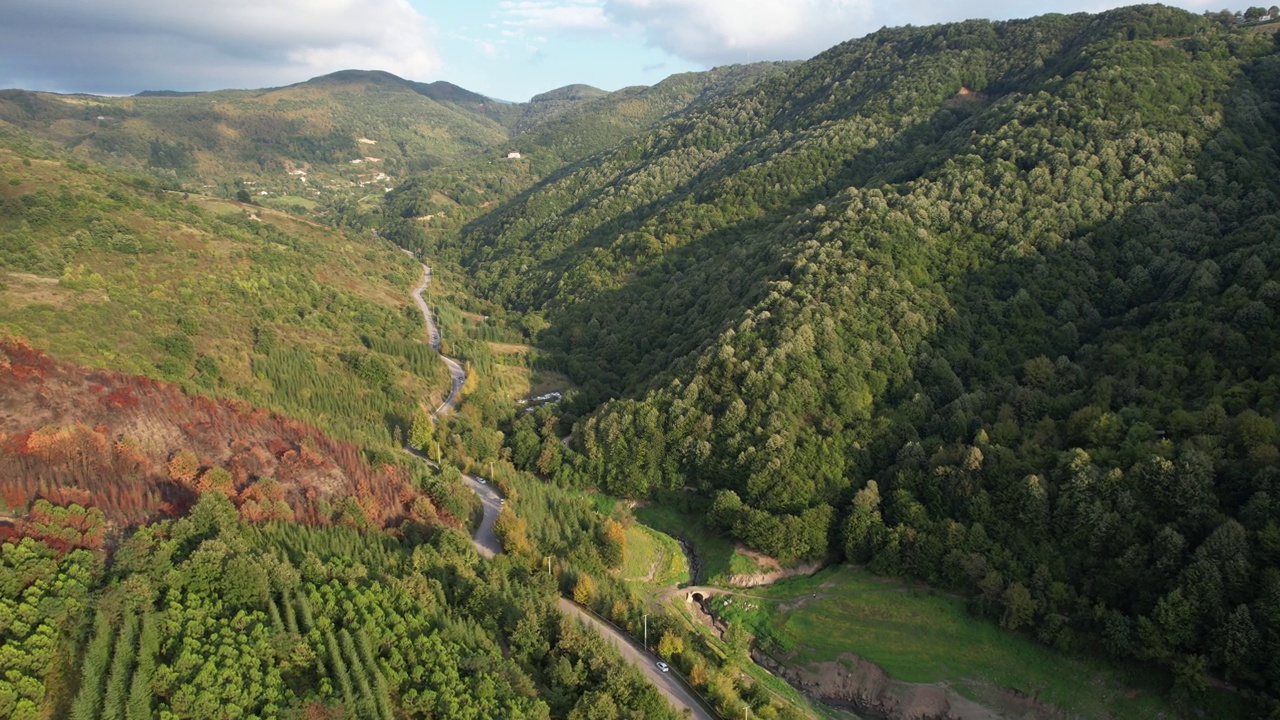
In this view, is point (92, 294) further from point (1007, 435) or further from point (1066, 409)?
point (1066, 409)

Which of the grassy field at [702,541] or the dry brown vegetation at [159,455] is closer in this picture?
the dry brown vegetation at [159,455]

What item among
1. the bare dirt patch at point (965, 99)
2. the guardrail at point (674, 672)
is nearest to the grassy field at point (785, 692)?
the guardrail at point (674, 672)

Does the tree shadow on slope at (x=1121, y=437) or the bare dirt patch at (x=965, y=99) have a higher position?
the bare dirt patch at (x=965, y=99)

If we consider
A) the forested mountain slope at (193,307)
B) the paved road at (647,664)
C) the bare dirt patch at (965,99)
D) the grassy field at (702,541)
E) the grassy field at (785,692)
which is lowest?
the grassy field at (785,692)

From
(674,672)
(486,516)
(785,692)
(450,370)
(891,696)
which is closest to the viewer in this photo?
(674,672)

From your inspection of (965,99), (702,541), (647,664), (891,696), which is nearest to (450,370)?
(702,541)

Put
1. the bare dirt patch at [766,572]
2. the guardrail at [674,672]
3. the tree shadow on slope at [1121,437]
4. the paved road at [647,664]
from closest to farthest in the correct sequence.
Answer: the guardrail at [674,672] → the paved road at [647,664] → the tree shadow on slope at [1121,437] → the bare dirt patch at [766,572]

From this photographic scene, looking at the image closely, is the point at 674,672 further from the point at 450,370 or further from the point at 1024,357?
the point at 450,370

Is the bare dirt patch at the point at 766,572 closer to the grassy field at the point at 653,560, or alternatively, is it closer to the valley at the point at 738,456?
the valley at the point at 738,456
